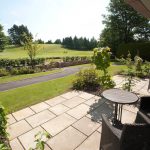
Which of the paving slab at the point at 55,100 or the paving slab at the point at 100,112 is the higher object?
the paving slab at the point at 55,100

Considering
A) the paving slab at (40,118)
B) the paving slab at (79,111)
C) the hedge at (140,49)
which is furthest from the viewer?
the hedge at (140,49)

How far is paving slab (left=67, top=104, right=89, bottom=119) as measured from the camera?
4746 millimetres

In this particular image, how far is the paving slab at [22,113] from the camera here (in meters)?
4.66

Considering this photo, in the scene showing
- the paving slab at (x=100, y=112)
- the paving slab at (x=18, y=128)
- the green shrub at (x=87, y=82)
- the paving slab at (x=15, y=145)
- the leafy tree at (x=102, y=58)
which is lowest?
the paving slab at (x=15, y=145)

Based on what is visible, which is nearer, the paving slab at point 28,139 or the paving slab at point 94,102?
the paving slab at point 28,139

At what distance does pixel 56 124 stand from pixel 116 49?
26.0 meters

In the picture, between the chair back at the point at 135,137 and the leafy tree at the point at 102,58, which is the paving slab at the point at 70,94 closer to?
the leafy tree at the point at 102,58

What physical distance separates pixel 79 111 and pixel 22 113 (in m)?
1.95

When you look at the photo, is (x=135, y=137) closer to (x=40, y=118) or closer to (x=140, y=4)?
(x=40, y=118)

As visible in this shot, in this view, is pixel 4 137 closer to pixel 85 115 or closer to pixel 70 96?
pixel 85 115

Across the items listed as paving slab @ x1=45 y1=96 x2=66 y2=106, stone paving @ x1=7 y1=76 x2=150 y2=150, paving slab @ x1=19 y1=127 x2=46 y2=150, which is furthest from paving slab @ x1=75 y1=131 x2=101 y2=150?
paving slab @ x1=45 y1=96 x2=66 y2=106

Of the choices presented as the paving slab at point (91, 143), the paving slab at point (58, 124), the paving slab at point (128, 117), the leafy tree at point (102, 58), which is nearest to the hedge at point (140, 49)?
the leafy tree at point (102, 58)

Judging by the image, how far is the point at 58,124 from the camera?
13.9 feet

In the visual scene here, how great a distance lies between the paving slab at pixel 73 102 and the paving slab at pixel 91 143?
192 centimetres
